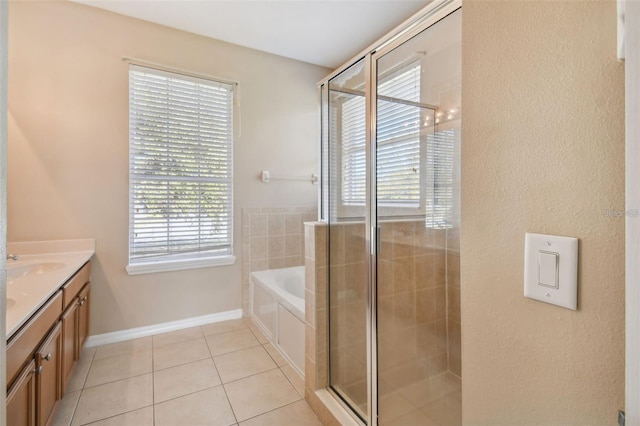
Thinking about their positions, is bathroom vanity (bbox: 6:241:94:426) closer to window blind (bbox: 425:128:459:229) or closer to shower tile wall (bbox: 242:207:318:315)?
shower tile wall (bbox: 242:207:318:315)

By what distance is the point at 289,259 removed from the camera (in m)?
3.20

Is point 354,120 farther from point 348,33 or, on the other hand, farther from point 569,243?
point 348,33

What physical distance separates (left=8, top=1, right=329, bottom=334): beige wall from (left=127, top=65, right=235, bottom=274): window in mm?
89

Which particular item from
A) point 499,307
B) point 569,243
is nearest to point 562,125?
point 569,243

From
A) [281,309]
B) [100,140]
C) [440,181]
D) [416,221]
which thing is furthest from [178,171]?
[440,181]

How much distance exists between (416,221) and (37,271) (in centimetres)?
253

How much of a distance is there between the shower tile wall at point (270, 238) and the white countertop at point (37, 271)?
4.21ft

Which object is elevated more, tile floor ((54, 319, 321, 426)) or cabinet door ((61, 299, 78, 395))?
cabinet door ((61, 299, 78, 395))

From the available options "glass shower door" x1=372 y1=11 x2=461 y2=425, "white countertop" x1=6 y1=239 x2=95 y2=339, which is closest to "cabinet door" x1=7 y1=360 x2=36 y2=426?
"white countertop" x1=6 y1=239 x2=95 y2=339

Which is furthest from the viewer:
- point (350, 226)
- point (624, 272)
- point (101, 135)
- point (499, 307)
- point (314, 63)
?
point (314, 63)

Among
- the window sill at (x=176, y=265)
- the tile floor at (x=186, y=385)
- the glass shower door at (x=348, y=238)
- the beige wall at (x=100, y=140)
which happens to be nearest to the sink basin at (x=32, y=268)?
the beige wall at (x=100, y=140)

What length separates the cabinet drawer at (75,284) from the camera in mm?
1667

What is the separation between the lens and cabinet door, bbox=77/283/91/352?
78.7 inches

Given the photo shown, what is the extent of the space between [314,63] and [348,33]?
65 cm
